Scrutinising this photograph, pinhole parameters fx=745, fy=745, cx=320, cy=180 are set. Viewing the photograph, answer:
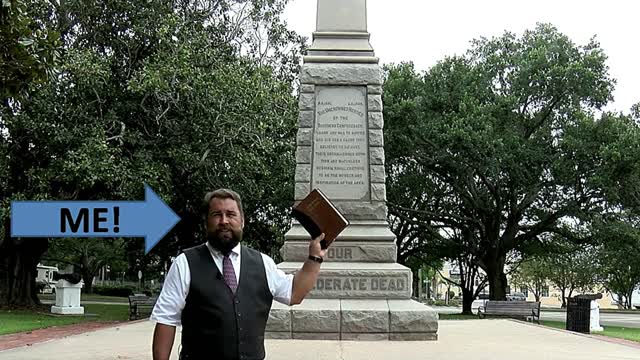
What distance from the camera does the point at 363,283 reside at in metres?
10.8

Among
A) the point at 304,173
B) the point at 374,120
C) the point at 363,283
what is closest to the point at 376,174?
the point at 374,120

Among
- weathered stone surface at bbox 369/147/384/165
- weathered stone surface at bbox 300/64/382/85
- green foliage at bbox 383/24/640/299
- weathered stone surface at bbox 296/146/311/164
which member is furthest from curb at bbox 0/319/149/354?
green foliage at bbox 383/24/640/299

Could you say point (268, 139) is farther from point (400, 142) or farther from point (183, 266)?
point (183, 266)

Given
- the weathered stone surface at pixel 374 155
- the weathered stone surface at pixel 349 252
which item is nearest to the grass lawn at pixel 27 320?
the weathered stone surface at pixel 349 252

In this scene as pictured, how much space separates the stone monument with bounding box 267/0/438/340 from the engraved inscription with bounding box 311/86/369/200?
0.05 ft

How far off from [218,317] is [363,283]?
7.91 metres

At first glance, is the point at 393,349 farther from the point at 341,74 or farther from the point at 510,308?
the point at 510,308

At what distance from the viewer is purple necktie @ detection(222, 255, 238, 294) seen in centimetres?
312

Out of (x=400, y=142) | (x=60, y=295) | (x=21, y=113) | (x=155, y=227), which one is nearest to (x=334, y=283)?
(x=155, y=227)

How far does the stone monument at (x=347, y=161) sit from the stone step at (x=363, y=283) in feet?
0.05

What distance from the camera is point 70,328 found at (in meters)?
15.4

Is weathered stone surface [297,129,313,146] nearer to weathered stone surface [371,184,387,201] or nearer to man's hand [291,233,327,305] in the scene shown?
weathered stone surface [371,184,387,201]

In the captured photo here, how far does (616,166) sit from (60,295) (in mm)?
17106

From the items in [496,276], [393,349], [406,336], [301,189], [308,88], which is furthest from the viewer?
[496,276]
